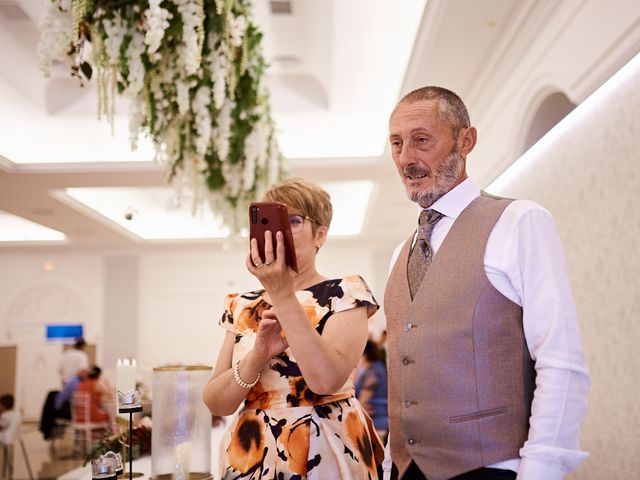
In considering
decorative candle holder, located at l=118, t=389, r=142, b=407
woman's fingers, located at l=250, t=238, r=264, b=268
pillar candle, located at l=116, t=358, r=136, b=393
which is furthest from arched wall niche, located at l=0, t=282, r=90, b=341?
woman's fingers, located at l=250, t=238, r=264, b=268

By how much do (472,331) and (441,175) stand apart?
384mm

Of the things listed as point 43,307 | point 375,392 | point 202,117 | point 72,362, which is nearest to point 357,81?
point 202,117

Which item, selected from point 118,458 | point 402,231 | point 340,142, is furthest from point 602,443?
point 402,231

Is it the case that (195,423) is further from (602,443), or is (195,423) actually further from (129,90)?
(602,443)

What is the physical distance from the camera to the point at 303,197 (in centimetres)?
168

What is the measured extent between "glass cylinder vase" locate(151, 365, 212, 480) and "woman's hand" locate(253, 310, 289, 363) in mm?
510

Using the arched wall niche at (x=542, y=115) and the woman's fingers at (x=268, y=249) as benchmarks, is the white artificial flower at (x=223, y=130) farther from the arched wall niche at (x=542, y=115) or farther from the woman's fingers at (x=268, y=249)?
the woman's fingers at (x=268, y=249)

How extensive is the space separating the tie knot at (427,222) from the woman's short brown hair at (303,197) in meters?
0.29

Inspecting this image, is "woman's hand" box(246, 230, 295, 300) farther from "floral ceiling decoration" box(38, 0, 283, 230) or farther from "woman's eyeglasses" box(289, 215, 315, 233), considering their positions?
"floral ceiling decoration" box(38, 0, 283, 230)

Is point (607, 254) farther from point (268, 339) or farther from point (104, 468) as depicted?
point (104, 468)

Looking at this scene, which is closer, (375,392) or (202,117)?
(202,117)

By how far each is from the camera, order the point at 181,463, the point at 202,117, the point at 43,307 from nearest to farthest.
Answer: the point at 181,463, the point at 202,117, the point at 43,307

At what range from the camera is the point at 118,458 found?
1887mm

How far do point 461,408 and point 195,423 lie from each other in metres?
0.95
